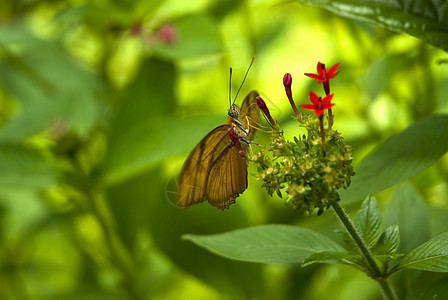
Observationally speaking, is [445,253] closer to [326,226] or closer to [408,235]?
[408,235]

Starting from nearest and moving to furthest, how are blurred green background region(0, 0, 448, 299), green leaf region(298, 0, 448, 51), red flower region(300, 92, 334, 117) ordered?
red flower region(300, 92, 334, 117) < green leaf region(298, 0, 448, 51) < blurred green background region(0, 0, 448, 299)

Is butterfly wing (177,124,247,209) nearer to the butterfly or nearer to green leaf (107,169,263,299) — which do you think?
the butterfly

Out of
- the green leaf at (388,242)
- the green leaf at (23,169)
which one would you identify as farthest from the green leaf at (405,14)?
the green leaf at (23,169)

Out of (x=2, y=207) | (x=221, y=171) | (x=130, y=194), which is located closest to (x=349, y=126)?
(x=130, y=194)

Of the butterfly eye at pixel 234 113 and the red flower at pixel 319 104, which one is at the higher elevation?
the butterfly eye at pixel 234 113

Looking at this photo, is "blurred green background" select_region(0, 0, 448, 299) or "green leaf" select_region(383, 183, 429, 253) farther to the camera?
"blurred green background" select_region(0, 0, 448, 299)

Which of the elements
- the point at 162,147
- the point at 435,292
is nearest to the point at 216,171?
the point at 435,292

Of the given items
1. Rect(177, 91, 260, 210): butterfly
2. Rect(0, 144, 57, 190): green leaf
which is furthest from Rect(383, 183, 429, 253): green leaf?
Rect(0, 144, 57, 190): green leaf

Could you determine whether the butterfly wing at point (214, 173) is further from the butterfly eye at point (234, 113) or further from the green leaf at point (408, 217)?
the green leaf at point (408, 217)
